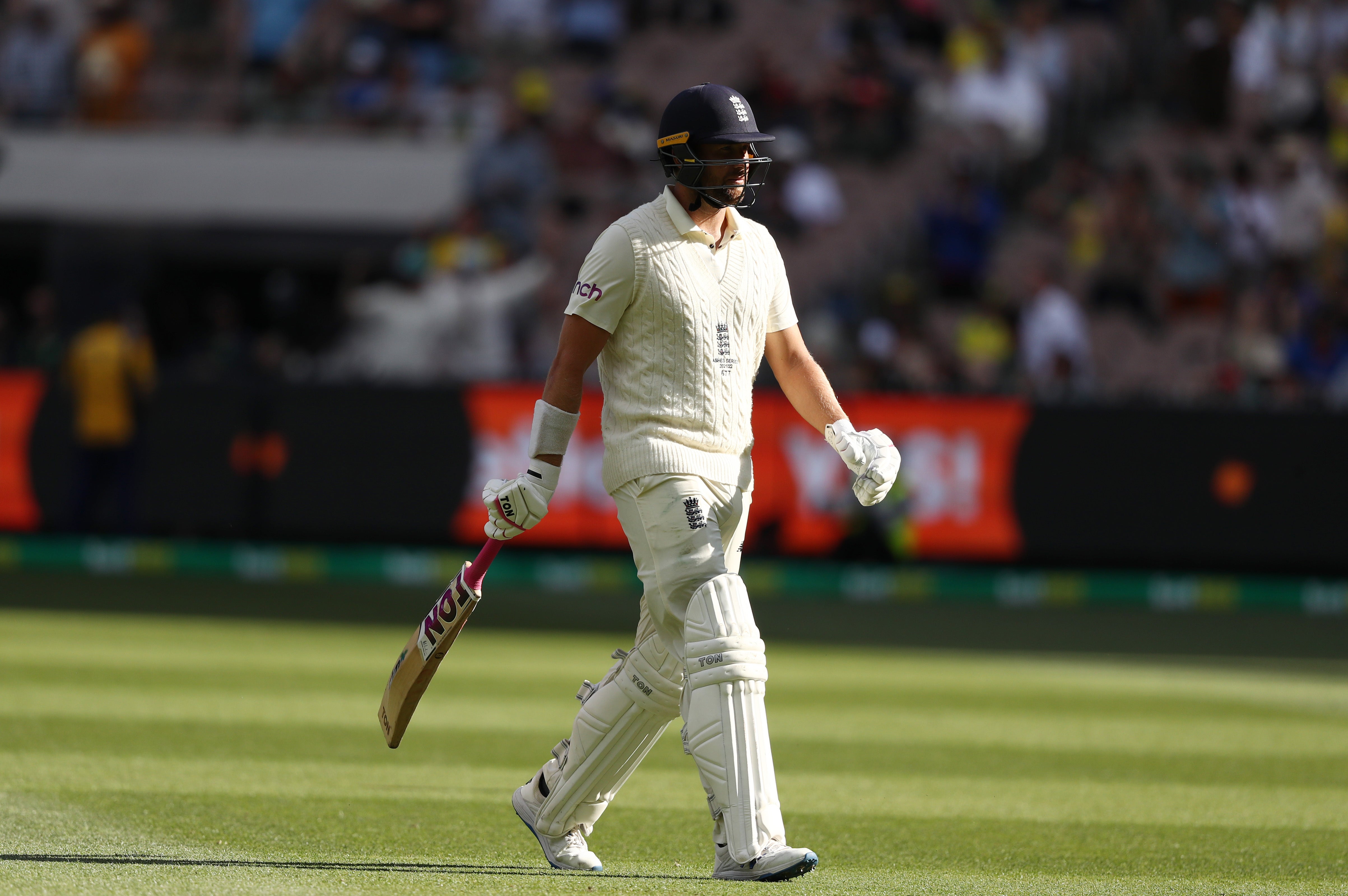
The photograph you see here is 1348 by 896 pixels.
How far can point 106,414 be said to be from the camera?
572 inches

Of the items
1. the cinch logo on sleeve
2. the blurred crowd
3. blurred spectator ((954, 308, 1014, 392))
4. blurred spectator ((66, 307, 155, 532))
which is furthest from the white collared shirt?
blurred spectator ((954, 308, 1014, 392))

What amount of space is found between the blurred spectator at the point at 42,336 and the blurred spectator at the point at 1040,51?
33.2 feet

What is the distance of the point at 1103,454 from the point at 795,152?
17.7 feet

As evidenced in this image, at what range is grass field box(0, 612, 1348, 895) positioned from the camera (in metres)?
5.01

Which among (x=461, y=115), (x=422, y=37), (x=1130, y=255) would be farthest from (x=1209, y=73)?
(x=422, y=37)

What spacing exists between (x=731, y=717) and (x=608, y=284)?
1.19 meters

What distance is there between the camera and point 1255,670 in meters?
11.1

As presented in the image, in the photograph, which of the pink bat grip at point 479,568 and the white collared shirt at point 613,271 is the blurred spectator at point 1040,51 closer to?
the white collared shirt at point 613,271

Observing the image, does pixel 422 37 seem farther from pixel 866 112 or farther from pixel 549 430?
pixel 549 430

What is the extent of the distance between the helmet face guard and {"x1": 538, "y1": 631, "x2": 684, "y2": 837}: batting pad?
1.22 meters

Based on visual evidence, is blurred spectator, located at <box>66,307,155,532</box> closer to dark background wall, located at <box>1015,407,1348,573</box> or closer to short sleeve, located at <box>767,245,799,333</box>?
dark background wall, located at <box>1015,407,1348,573</box>

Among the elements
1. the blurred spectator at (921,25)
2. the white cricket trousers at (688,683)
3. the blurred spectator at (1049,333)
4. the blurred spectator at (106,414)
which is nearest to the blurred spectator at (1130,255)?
the blurred spectator at (1049,333)

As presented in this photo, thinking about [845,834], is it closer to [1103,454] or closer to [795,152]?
[1103,454]

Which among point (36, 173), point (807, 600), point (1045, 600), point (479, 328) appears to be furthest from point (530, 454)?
point (36, 173)
